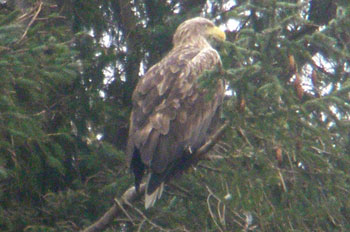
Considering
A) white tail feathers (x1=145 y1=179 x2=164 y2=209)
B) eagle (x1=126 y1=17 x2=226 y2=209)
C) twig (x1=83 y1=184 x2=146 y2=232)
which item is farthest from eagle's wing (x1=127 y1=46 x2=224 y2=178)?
twig (x1=83 y1=184 x2=146 y2=232)

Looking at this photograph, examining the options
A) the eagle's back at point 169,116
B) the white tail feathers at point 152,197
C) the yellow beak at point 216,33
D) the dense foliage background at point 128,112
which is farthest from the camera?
the yellow beak at point 216,33

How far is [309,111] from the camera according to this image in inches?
197

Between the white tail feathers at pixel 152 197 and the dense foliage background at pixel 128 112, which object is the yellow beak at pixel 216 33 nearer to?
the dense foliage background at pixel 128 112

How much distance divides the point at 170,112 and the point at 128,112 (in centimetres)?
118

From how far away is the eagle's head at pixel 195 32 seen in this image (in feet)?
24.1

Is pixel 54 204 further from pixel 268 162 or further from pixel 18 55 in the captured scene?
pixel 268 162

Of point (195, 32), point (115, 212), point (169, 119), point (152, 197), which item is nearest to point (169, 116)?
point (169, 119)

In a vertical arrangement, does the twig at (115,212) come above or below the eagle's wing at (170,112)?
below

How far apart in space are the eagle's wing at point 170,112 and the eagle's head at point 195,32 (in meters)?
0.71

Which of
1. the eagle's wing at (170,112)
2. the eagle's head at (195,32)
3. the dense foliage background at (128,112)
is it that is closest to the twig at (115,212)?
the dense foliage background at (128,112)

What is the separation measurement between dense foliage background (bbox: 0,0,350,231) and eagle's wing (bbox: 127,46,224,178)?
32 centimetres

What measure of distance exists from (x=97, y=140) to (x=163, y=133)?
123 centimetres

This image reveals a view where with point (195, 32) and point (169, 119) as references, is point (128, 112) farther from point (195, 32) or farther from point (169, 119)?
point (169, 119)

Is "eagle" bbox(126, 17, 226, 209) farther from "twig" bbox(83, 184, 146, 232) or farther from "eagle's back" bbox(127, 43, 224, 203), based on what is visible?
"twig" bbox(83, 184, 146, 232)
